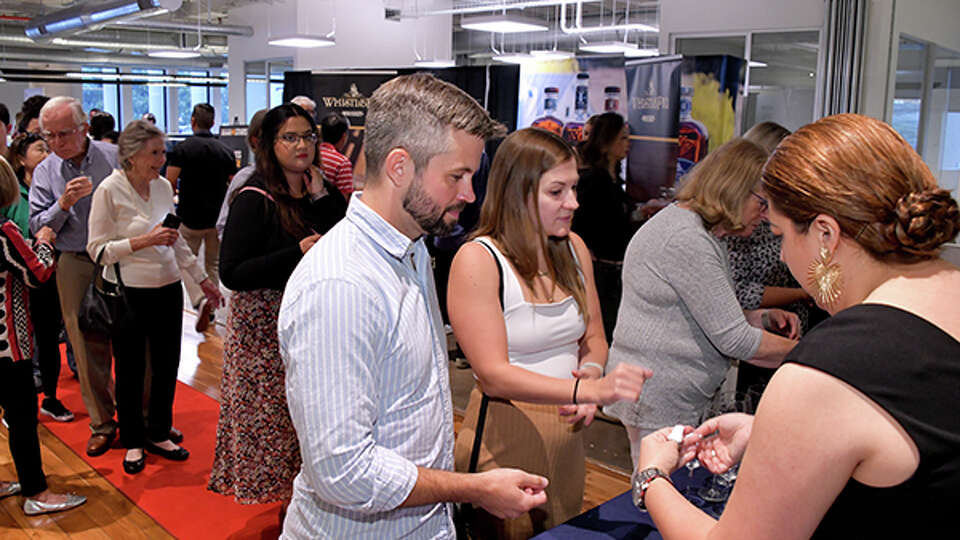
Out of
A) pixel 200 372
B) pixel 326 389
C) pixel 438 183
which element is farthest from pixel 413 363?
pixel 200 372

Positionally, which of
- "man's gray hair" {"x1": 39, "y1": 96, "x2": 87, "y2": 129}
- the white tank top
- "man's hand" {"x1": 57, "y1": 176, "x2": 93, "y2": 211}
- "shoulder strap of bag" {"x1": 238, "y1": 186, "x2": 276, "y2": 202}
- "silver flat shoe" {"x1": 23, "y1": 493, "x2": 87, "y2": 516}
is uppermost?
"man's gray hair" {"x1": 39, "y1": 96, "x2": 87, "y2": 129}

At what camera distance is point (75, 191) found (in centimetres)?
370

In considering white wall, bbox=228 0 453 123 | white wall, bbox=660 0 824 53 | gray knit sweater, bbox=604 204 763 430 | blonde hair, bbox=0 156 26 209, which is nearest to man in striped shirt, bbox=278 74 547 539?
gray knit sweater, bbox=604 204 763 430

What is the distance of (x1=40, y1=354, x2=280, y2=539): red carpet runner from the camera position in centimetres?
319

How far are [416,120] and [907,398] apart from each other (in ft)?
2.69

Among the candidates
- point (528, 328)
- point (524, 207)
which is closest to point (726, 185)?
point (524, 207)

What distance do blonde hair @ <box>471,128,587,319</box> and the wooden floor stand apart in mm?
1817

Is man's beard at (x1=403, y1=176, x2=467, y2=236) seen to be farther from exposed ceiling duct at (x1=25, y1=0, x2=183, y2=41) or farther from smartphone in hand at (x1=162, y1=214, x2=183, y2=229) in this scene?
exposed ceiling duct at (x1=25, y1=0, x2=183, y2=41)

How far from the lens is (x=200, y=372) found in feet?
17.3

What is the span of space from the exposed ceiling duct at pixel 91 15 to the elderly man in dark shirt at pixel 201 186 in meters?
4.27

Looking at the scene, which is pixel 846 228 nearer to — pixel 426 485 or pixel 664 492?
pixel 664 492

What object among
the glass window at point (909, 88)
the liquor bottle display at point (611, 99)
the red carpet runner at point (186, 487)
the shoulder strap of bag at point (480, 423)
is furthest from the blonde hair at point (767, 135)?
the glass window at point (909, 88)

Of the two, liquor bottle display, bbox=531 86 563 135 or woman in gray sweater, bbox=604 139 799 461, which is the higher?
liquor bottle display, bbox=531 86 563 135

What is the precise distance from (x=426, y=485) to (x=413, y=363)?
20cm
